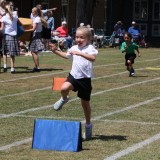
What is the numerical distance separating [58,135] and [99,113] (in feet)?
10.3

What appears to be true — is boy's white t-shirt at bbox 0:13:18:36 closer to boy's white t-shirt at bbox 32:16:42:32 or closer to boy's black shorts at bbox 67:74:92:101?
boy's white t-shirt at bbox 32:16:42:32

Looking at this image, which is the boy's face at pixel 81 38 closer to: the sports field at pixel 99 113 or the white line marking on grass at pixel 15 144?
the sports field at pixel 99 113

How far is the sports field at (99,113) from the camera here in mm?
7625

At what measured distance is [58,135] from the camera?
762cm

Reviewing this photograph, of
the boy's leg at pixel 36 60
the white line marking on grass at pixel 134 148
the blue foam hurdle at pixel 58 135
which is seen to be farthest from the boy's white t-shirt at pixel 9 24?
the blue foam hurdle at pixel 58 135

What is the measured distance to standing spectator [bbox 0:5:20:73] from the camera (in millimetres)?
17250

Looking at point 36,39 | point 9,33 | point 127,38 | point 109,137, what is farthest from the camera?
point 36,39

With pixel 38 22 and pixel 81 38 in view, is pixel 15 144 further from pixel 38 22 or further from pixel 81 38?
pixel 38 22

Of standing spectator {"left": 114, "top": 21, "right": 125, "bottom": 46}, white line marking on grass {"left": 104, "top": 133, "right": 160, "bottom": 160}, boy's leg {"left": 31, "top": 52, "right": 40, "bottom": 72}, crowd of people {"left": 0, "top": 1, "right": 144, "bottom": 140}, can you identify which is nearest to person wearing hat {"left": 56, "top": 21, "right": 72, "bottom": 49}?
crowd of people {"left": 0, "top": 1, "right": 144, "bottom": 140}

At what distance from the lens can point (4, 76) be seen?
16.6 metres

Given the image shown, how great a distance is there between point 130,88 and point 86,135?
236 inches

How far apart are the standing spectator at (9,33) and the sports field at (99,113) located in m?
0.67

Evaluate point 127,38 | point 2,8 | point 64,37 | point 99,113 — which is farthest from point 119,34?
point 99,113

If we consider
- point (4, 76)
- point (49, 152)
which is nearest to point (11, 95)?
point (4, 76)
